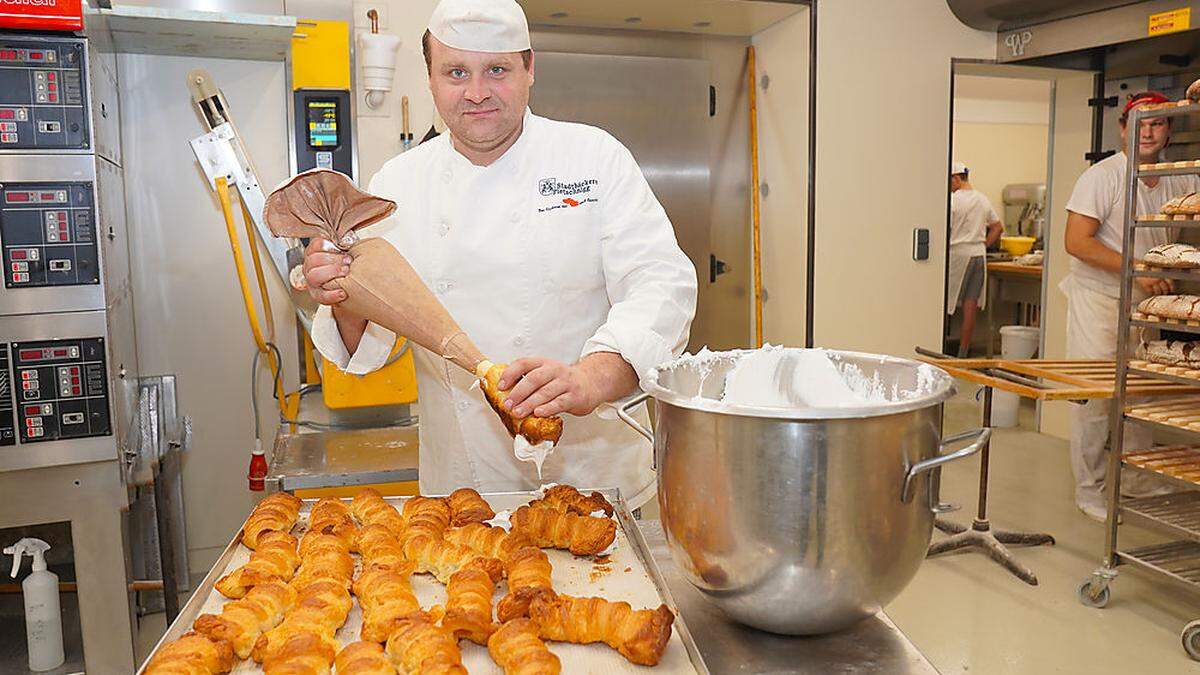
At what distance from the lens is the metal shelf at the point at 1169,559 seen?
9.62ft

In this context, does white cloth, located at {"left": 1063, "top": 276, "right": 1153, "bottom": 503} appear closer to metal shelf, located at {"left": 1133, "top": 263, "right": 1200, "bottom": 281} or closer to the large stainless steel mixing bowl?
metal shelf, located at {"left": 1133, "top": 263, "right": 1200, "bottom": 281}

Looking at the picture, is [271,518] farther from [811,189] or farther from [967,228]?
[967,228]

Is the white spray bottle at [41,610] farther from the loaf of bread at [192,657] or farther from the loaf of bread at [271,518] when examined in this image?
the loaf of bread at [192,657]

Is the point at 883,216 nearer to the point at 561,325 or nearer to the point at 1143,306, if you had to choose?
the point at 1143,306

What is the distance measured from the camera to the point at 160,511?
2.99m

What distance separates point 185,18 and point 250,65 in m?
0.55

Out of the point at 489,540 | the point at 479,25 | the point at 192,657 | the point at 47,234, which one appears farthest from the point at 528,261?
the point at 47,234

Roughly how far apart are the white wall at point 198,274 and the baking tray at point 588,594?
199cm

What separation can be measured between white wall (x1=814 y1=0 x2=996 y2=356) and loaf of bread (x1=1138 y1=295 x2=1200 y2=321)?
145cm

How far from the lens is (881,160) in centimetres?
432

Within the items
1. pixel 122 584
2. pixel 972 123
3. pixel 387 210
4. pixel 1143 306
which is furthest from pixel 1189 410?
pixel 972 123

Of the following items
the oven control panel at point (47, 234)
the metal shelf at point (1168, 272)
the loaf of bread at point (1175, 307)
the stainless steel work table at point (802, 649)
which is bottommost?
the stainless steel work table at point (802, 649)

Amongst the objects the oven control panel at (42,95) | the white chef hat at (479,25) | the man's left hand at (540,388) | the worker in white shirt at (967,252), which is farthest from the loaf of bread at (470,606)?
the worker in white shirt at (967,252)

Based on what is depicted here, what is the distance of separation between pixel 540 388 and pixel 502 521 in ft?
0.82
